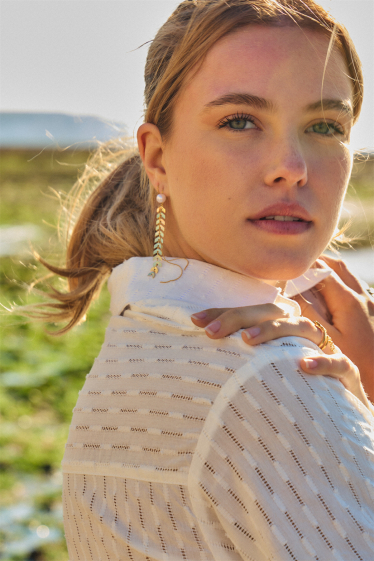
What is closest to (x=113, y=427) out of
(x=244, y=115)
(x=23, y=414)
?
(x=244, y=115)

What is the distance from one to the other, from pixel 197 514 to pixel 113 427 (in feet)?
1.00

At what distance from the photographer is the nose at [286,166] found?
1386 millimetres

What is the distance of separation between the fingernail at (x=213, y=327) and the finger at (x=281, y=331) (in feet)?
0.20

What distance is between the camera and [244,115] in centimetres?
143

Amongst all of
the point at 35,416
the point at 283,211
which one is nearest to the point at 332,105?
the point at 283,211

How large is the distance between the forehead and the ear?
188mm

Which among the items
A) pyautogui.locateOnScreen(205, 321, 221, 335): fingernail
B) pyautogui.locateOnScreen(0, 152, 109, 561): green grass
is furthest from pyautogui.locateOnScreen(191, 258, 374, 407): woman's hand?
pyautogui.locateOnScreen(0, 152, 109, 561): green grass

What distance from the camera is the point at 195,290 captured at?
1.51 m

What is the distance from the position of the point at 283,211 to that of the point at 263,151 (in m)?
0.15

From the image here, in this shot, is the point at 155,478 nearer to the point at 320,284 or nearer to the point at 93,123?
the point at 320,284

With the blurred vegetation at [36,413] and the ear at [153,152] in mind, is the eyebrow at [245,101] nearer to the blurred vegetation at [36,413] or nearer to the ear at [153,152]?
the ear at [153,152]

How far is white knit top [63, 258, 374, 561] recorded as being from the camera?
1125 mm

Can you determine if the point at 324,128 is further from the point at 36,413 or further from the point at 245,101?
the point at 36,413

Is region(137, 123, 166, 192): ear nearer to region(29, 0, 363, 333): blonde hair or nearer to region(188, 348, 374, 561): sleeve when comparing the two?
region(29, 0, 363, 333): blonde hair
